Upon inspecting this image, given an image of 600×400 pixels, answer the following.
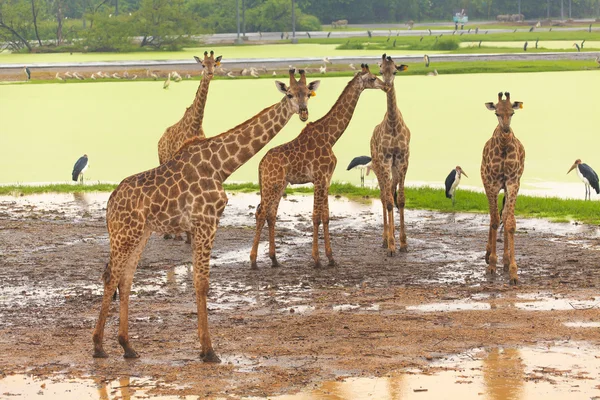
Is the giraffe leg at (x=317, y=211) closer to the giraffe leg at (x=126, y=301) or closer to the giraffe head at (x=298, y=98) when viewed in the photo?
the giraffe head at (x=298, y=98)

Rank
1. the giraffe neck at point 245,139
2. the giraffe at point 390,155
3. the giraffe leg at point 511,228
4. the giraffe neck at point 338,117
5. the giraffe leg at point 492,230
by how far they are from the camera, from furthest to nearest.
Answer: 1. the giraffe at point 390,155
2. the giraffe neck at point 338,117
3. the giraffe leg at point 492,230
4. the giraffe leg at point 511,228
5. the giraffe neck at point 245,139

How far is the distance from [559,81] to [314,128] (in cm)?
2591

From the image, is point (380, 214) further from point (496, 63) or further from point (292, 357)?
point (496, 63)

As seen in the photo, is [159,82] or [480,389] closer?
[480,389]

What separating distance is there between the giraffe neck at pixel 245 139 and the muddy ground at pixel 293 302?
1566 millimetres

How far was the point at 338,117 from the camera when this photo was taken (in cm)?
1330

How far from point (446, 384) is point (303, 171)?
5.14 m

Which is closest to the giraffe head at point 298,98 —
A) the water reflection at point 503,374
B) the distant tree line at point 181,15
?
the water reflection at point 503,374

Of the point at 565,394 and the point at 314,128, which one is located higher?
the point at 314,128

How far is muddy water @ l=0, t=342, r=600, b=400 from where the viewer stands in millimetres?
8070

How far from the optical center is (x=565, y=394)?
802 centimetres

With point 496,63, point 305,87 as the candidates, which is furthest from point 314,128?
point 496,63

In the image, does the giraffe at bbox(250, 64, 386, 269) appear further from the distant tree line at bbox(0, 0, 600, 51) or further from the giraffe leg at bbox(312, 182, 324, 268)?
the distant tree line at bbox(0, 0, 600, 51)

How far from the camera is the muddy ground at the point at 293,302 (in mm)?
8867
